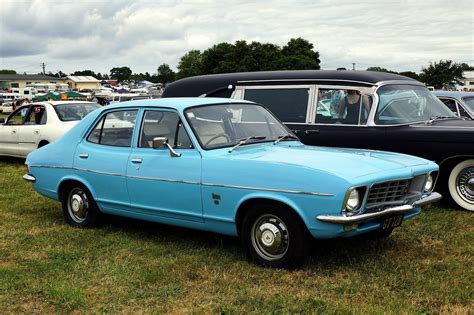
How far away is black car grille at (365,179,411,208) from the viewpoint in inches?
189

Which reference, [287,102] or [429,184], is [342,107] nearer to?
[287,102]

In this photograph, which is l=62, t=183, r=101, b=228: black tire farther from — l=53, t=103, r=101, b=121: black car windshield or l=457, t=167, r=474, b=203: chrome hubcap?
l=53, t=103, r=101, b=121: black car windshield

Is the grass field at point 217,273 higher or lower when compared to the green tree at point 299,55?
lower

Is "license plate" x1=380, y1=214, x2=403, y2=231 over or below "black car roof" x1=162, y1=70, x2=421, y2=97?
below

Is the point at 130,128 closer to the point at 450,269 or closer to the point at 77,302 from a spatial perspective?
the point at 77,302

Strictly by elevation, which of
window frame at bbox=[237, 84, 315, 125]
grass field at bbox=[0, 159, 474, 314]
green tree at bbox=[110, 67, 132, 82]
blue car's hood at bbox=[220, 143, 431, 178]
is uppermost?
green tree at bbox=[110, 67, 132, 82]

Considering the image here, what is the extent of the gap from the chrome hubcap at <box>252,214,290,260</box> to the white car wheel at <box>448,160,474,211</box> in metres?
3.35

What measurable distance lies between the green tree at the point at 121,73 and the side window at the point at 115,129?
176194 millimetres

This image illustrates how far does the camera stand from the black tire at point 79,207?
6609 mm

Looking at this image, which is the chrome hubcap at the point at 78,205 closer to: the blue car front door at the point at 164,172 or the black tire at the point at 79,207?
the black tire at the point at 79,207

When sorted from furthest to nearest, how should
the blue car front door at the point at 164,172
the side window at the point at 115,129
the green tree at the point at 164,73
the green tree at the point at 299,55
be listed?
the green tree at the point at 164,73
the green tree at the point at 299,55
the side window at the point at 115,129
the blue car front door at the point at 164,172

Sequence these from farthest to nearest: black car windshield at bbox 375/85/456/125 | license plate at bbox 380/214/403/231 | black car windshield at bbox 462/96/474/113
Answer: black car windshield at bbox 462/96/474/113 < black car windshield at bbox 375/85/456/125 < license plate at bbox 380/214/403/231

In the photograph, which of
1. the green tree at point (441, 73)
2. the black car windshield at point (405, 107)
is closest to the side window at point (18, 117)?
the black car windshield at point (405, 107)

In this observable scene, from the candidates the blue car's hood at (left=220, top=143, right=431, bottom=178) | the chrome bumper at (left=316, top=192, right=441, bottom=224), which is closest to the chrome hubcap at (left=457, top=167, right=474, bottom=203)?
the blue car's hood at (left=220, top=143, right=431, bottom=178)
